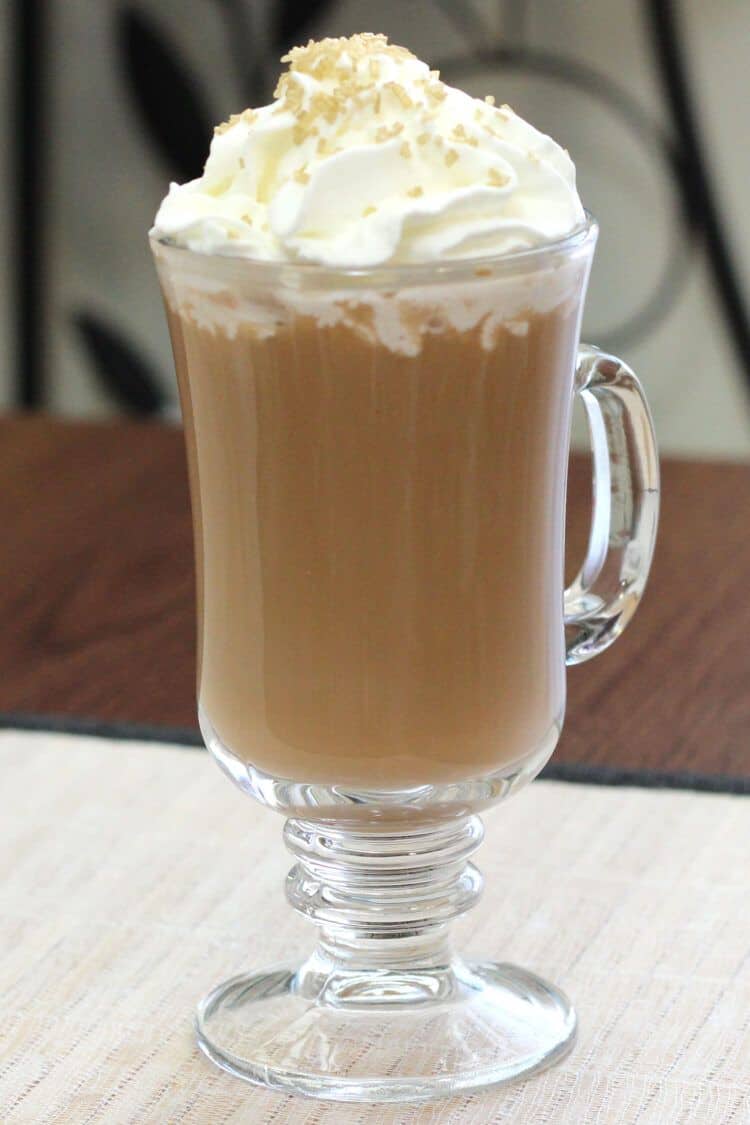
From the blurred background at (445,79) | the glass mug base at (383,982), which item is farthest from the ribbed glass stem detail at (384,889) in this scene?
the blurred background at (445,79)

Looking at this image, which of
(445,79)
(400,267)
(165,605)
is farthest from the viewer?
(445,79)

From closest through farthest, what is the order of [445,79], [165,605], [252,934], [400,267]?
[400,267], [252,934], [165,605], [445,79]

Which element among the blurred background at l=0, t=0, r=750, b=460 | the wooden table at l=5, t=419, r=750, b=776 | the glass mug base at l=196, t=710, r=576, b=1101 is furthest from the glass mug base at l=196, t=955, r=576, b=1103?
the blurred background at l=0, t=0, r=750, b=460

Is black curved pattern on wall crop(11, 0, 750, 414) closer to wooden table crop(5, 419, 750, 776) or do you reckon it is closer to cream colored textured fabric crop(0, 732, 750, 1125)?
wooden table crop(5, 419, 750, 776)

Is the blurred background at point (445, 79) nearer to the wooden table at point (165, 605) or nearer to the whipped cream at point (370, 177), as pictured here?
the wooden table at point (165, 605)

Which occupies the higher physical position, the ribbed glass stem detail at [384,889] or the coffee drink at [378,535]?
the coffee drink at [378,535]

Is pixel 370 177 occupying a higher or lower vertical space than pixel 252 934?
higher

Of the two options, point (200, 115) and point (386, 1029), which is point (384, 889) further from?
point (200, 115)

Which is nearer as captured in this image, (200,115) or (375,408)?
(375,408)

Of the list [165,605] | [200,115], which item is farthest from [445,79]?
[165,605]
